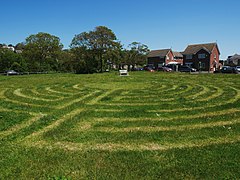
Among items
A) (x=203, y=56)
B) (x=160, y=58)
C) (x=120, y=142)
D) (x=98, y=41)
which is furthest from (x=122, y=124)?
(x=160, y=58)

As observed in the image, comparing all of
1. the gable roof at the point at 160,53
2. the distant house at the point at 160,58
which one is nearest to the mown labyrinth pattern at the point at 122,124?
the distant house at the point at 160,58

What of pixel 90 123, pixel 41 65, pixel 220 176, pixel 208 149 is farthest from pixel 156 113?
pixel 41 65

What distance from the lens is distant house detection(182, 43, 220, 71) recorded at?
67.3 metres

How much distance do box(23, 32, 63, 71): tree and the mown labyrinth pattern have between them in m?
→ 55.2

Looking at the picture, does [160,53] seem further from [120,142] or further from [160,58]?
[120,142]

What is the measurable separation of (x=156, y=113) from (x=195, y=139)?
2.97m

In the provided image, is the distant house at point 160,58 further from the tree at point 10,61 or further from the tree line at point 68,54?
the tree at point 10,61

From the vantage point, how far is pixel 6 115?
907 centimetres

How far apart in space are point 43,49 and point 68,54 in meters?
11.0

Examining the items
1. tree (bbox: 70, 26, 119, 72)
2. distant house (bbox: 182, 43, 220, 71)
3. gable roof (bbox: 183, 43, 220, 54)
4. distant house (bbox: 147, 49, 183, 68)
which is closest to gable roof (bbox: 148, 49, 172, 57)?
distant house (bbox: 147, 49, 183, 68)

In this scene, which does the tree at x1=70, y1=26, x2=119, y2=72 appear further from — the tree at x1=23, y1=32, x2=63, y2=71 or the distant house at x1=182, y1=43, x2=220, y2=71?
the distant house at x1=182, y1=43, x2=220, y2=71

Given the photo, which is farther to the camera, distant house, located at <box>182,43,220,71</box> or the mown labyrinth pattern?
distant house, located at <box>182,43,220,71</box>

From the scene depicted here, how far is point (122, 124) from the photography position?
7.90 m

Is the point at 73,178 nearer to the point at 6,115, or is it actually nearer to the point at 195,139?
the point at 195,139
